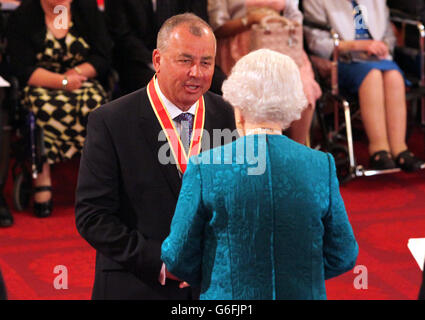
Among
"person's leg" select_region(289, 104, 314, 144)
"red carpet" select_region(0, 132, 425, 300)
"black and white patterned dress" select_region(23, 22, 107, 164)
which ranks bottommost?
"red carpet" select_region(0, 132, 425, 300)

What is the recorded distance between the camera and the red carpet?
361 cm

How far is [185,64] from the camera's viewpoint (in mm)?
2256

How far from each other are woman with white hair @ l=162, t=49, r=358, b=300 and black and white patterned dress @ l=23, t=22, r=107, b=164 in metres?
2.92

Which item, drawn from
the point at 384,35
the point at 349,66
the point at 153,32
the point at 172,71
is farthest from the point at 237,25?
the point at 172,71

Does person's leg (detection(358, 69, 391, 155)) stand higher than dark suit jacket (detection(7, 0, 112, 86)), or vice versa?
dark suit jacket (detection(7, 0, 112, 86))

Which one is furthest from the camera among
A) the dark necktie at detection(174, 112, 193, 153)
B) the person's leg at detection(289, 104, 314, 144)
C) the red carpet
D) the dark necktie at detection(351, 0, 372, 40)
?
the dark necktie at detection(351, 0, 372, 40)

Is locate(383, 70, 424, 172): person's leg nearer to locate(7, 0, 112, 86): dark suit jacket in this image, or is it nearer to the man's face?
locate(7, 0, 112, 86): dark suit jacket

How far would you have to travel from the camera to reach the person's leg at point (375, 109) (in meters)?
5.16

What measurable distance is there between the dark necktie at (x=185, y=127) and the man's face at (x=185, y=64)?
1.9 inches

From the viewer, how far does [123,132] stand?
7.37 feet

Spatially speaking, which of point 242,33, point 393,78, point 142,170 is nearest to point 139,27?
point 242,33

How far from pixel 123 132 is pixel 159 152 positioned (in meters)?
0.12

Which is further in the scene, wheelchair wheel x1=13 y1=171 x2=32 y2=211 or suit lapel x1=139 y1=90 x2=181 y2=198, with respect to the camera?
wheelchair wheel x1=13 y1=171 x2=32 y2=211

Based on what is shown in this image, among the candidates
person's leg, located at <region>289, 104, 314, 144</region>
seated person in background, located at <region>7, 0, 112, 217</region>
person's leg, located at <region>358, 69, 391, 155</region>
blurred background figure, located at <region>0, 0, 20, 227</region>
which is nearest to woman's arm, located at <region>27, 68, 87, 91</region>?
seated person in background, located at <region>7, 0, 112, 217</region>
